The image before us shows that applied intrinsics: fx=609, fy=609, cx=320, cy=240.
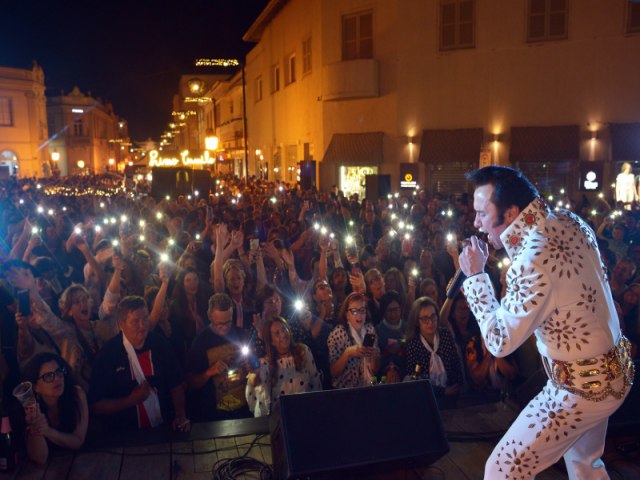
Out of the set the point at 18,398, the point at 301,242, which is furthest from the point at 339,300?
the point at 18,398

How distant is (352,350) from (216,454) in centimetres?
141

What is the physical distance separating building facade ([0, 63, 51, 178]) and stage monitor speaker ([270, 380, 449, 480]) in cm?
6248

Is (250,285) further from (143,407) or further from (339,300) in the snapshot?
(143,407)

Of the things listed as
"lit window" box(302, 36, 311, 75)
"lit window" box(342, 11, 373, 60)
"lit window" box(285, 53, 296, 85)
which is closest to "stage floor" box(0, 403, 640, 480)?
"lit window" box(342, 11, 373, 60)

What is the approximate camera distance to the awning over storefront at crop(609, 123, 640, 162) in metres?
20.5

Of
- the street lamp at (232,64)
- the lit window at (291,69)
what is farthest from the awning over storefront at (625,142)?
the lit window at (291,69)

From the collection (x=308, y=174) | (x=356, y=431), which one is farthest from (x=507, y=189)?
(x=308, y=174)

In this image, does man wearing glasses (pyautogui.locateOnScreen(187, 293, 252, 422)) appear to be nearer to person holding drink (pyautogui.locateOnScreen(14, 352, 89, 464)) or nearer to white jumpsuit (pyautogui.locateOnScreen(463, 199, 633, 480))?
person holding drink (pyautogui.locateOnScreen(14, 352, 89, 464))

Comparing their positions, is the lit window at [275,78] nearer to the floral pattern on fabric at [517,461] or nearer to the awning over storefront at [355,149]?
Answer: the awning over storefront at [355,149]

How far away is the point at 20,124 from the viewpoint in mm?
61219

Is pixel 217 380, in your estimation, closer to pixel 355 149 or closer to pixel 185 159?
pixel 355 149

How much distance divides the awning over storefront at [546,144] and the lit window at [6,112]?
54954 mm

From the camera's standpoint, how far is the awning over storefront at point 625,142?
806 inches

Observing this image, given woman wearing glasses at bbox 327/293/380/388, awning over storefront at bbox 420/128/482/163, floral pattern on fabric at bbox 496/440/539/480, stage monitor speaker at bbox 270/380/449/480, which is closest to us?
floral pattern on fabric at bbox 496/440/539/480
